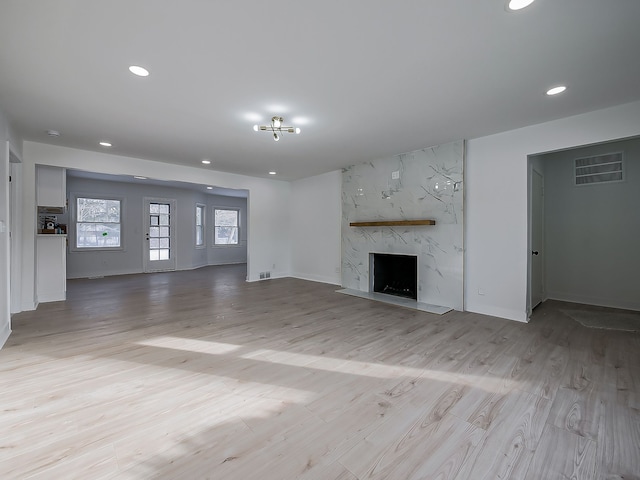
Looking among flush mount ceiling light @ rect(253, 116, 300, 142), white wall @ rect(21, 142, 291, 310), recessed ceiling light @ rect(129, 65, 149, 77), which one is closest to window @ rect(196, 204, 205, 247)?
white wall @ rect(21, 142, 291, 310)

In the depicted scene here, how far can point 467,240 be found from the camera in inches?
178

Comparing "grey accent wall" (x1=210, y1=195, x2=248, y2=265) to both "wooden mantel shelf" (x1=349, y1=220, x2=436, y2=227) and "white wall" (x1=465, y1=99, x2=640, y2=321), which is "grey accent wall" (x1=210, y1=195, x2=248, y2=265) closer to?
"wooden mantel shelf" (x1=349, y1=220, x2=436, y2=227)

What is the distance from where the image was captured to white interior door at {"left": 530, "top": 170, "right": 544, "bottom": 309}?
4.47 meters

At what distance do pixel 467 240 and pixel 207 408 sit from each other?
4126 mm

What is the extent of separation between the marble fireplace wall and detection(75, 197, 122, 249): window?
650 cm

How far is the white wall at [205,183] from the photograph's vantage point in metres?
4.56

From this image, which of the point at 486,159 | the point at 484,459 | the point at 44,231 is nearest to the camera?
the point at 484,459

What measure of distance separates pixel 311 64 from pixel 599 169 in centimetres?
515

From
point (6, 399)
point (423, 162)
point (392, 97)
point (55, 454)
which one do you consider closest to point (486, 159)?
point (423, 162)

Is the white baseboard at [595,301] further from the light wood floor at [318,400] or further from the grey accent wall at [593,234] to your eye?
the light wood floor at [318,400]

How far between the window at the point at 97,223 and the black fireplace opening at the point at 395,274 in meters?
7.20

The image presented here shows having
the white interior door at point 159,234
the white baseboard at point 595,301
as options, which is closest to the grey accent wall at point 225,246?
the white interior door at point 159,234

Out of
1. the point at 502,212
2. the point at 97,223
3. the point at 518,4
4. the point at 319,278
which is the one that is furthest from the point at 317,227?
the point at 97,223

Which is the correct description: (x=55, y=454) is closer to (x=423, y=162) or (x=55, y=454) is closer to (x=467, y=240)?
(x=467, y=240)
